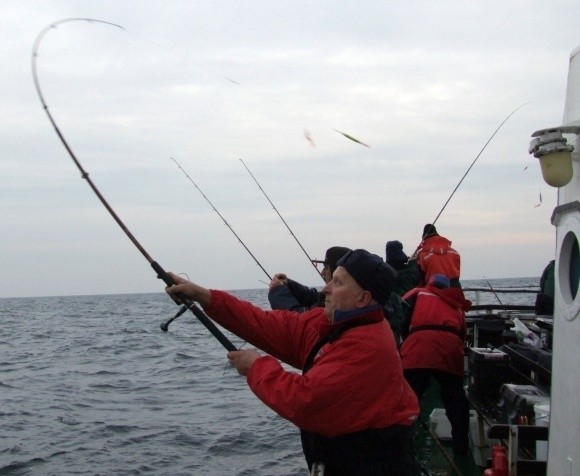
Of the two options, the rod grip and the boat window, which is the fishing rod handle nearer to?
the rod grip

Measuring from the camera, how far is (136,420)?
10.9m

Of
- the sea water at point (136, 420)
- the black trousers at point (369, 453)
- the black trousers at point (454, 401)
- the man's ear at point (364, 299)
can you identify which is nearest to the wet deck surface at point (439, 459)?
the black trousers at point (454, 401)

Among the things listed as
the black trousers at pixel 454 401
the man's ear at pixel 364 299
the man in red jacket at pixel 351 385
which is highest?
the man's ear at pixel 364 299

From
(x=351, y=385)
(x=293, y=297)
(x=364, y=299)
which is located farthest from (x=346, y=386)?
(x=293, y=297)

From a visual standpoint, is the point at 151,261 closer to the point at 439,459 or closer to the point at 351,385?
the point at 351,385

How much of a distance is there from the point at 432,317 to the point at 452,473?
4.20 ft

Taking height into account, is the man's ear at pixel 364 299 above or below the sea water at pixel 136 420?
above

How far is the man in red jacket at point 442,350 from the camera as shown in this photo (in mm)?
6055

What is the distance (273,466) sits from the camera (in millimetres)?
8328

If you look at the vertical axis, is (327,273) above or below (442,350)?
above

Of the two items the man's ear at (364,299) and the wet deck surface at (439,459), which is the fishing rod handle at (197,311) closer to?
the man's ear at (364,299)

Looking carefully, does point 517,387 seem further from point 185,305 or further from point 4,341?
point 4,341

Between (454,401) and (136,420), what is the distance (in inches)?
245

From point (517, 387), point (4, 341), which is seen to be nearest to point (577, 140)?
point (517, 387)
